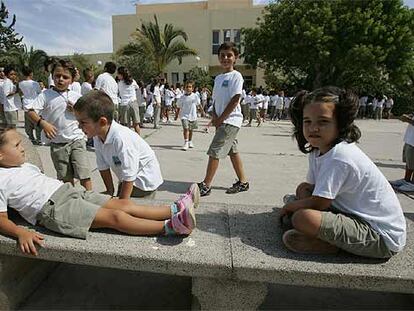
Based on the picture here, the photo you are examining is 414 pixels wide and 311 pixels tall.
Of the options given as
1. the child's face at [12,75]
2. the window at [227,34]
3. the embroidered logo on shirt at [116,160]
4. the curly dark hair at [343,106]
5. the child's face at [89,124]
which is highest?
the window at [227,34]

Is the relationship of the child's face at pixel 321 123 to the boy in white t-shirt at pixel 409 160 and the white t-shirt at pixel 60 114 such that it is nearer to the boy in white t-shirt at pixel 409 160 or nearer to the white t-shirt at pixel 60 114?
the white t-shirt at pixel 60 114

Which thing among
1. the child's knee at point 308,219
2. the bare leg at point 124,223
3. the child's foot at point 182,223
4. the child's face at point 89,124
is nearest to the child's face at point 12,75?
the child's face at point 89,124

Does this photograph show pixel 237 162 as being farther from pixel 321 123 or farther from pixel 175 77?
pixel 175 77

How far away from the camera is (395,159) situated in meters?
7.65

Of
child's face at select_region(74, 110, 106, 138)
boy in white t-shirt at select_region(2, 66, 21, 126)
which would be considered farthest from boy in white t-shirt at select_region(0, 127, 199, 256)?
boy in white t-shirt at select_region(2, 66, 21, 126)

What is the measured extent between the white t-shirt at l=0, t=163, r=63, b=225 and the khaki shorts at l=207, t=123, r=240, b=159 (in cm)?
220

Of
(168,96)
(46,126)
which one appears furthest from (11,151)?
(168,96)

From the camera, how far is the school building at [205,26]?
31.9m

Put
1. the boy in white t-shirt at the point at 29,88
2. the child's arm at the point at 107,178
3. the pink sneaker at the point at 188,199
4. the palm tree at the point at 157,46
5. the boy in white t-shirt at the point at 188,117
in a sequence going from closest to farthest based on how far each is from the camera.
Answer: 1. the pink sneaker at the point at 188,199
2. the child's arm at the point at 107,178
3. the boy in white t-shirt at the point at 29,88
4. the boy in white t-shirt at the point at 188,117
5. the palm tree at the point at 157,46

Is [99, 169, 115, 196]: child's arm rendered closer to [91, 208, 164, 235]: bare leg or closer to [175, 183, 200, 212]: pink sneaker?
[91, 208, 164, 235]: bare leg

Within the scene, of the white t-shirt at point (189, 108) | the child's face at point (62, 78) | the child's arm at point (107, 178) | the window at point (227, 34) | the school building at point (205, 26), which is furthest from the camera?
the window at point (227, 34)

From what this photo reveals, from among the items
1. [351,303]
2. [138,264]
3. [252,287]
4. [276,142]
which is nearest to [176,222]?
[138,264]

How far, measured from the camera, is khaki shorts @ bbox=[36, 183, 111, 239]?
7.33 feet

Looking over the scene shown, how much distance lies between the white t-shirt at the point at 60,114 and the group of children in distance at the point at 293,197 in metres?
0.93
